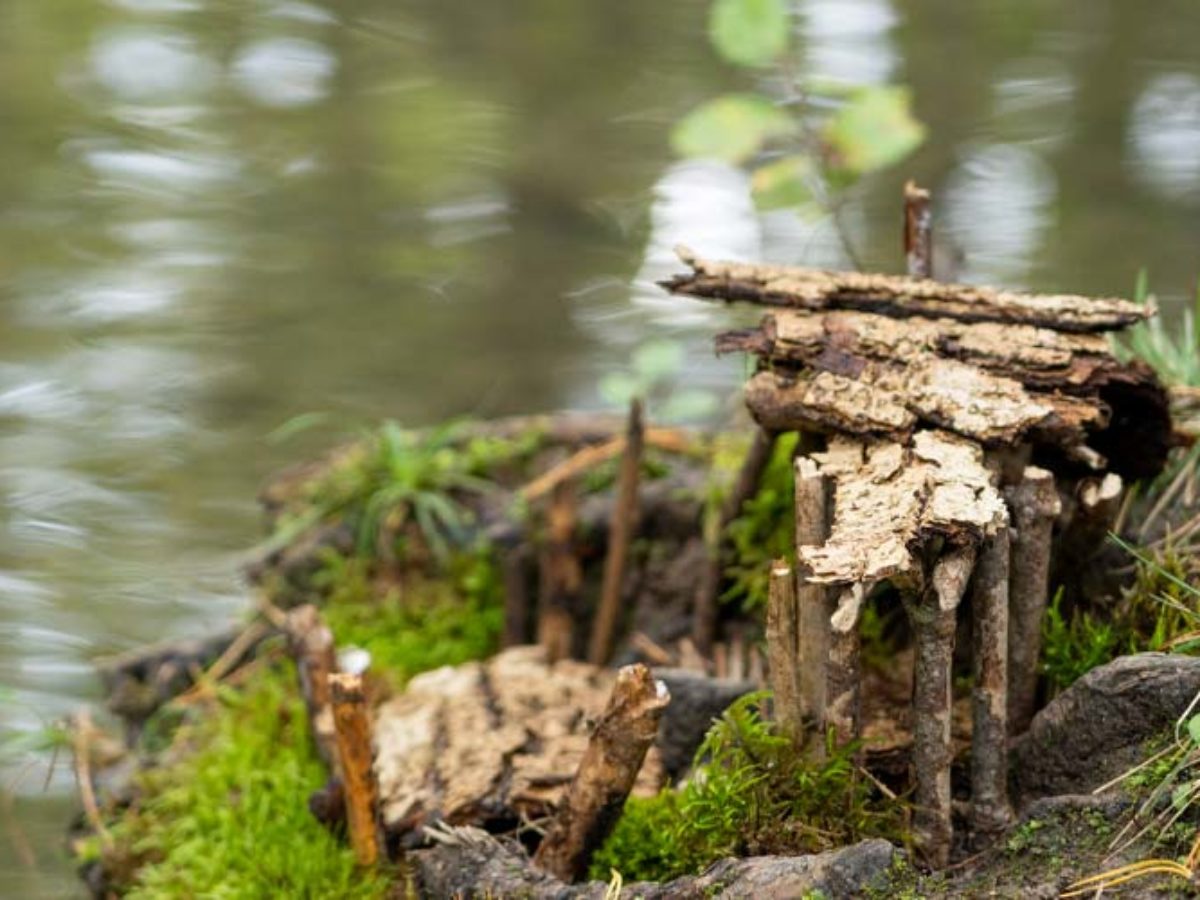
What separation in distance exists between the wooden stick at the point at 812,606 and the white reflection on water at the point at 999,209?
3.78 meters

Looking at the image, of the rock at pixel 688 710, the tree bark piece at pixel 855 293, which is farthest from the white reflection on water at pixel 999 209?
the rock at pixel 688 710

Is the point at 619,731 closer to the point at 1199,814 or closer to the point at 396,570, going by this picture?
the point at 1199,814

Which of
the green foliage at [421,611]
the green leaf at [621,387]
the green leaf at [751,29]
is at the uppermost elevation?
the green leaf at [751,29]

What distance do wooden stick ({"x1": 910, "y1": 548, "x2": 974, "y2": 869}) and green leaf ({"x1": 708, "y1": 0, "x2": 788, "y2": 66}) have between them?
178cm

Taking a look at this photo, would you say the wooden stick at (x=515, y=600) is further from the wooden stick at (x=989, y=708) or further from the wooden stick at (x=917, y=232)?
the wooden stick at (x=989, y=708)

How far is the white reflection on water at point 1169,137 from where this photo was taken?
6430 mm

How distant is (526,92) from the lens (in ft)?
24.4

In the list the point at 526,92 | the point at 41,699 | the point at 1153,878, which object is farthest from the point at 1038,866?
the point at 526,92

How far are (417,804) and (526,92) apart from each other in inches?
211

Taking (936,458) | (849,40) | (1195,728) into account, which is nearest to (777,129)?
(936,458)

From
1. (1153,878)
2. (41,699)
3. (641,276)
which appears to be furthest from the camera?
(641,276)

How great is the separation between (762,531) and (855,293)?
668mm

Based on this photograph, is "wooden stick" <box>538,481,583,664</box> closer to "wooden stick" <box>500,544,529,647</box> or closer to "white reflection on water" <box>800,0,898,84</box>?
"wooden stick" <box>500,544,529,647</box>

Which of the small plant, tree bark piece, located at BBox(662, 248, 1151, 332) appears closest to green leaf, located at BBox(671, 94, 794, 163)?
the small plant
